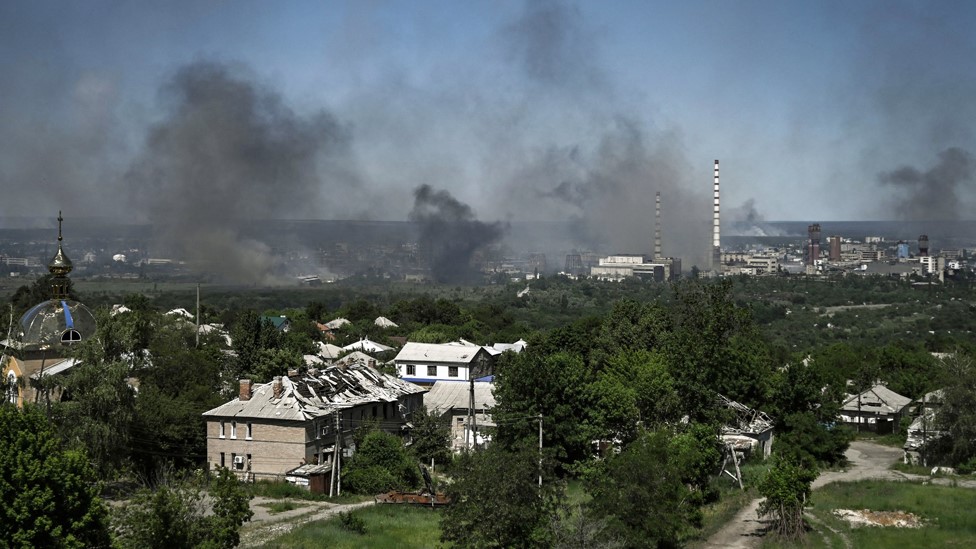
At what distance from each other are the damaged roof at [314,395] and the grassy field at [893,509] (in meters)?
16.5

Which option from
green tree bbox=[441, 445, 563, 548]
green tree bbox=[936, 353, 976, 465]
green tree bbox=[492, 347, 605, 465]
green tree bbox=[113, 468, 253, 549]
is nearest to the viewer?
green tree bbox=[113, 468, 253, 549]

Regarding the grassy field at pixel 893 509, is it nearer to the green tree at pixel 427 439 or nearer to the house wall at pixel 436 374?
the green tree at pixel 427 439

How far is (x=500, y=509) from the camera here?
20.1 meters

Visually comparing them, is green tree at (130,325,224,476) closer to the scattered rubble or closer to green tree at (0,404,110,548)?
green tree at (0,404,110,548)

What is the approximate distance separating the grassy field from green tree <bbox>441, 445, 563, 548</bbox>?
8095 mm

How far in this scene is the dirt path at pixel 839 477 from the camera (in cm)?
2648

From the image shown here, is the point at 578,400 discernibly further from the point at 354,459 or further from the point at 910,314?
the point at 910,314

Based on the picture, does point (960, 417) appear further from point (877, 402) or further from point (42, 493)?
point (42, 493)

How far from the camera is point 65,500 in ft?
61.4

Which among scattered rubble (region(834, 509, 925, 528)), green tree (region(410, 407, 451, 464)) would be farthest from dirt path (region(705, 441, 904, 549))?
green tree (region(410, 407, 451, 464))

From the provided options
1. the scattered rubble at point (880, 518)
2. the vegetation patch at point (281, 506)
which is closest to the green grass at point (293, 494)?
the vegetation patch at point (281, 506)

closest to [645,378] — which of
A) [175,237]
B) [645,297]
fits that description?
[175,237]

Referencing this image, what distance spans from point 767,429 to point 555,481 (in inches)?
811

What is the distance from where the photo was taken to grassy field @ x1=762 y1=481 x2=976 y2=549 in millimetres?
25906
